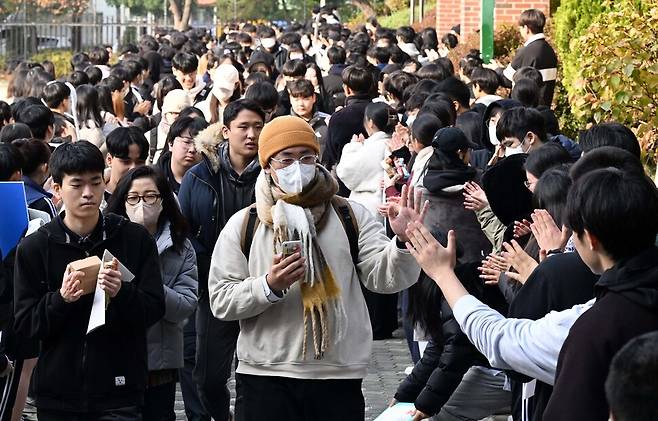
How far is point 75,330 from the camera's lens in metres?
5.85

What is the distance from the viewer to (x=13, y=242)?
681 centimetres

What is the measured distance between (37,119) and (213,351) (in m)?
3.24

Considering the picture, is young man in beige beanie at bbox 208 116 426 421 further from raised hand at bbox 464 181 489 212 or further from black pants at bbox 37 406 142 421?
raised hand at bbox 464 181 489 212

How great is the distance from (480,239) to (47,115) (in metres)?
3.65

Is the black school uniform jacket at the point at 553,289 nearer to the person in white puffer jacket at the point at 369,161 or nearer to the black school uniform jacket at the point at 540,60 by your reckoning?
the person in white puffer jacket at the point at 369,161

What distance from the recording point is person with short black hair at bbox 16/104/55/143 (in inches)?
393

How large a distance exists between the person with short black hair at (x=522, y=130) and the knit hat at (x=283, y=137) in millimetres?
2715

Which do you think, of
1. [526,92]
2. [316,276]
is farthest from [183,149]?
[316,276]

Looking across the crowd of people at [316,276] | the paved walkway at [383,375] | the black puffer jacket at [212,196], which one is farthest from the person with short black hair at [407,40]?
→ the black puffer jacket at [212,196]

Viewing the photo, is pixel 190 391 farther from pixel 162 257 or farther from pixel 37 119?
pixel 37 119

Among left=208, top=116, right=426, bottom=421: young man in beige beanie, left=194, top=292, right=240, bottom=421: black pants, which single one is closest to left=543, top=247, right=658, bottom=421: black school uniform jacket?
left=208, top=116, right=426, bottom=421: young man in beige beanie

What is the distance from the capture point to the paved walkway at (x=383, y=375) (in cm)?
914

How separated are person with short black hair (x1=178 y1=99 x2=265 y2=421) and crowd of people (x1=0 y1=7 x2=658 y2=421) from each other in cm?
1

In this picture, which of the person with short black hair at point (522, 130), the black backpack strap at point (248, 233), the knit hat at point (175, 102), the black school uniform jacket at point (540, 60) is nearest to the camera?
the black backpack strap at point (248, 233)
